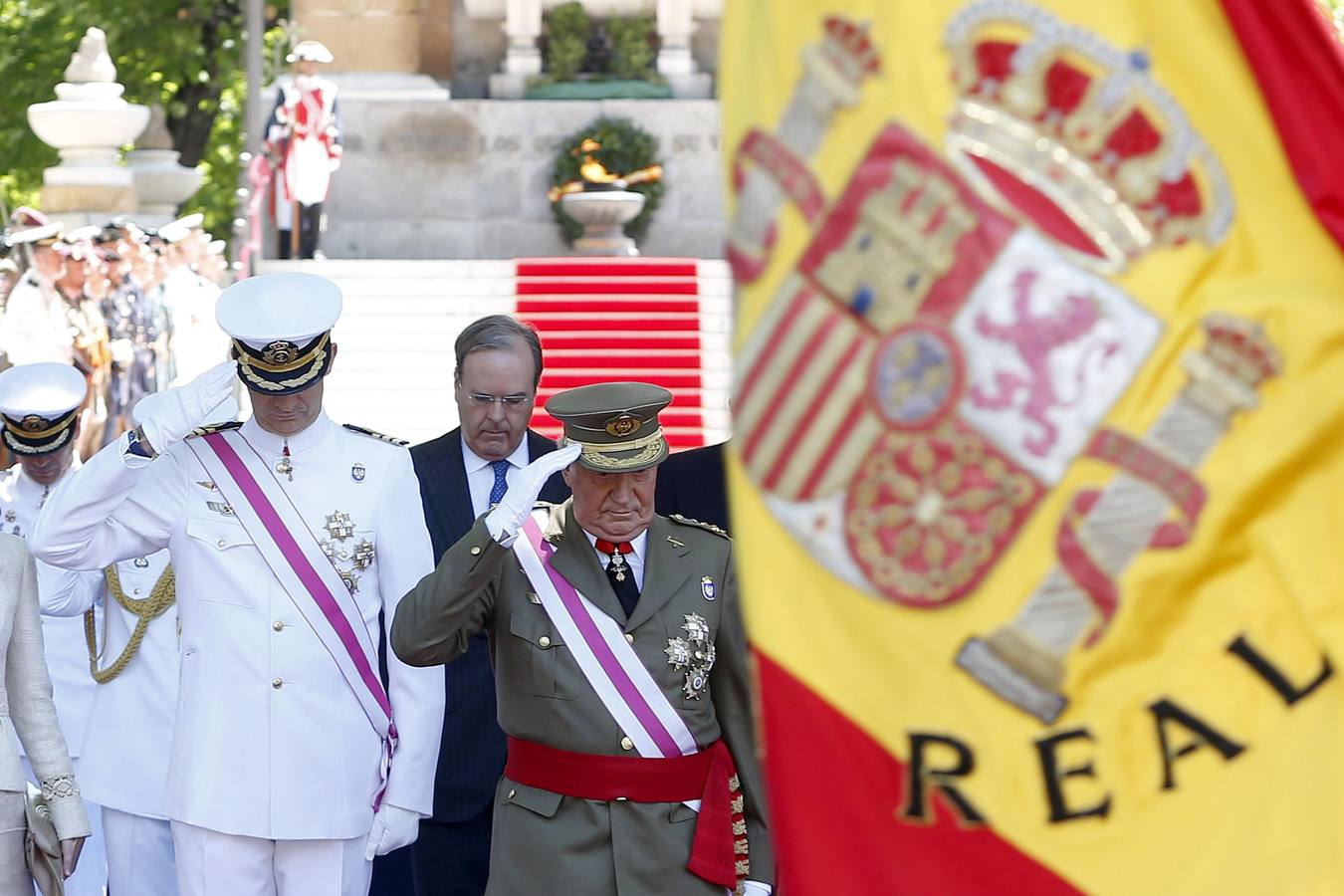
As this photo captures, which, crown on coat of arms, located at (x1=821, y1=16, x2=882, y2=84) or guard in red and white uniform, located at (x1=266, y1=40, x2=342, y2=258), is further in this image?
guard in red and white uniform, located at (x1=266, y1=40, x2=342, y2=258)

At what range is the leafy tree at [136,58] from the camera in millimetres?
28703

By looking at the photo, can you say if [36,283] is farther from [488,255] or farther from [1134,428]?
[1134,428]

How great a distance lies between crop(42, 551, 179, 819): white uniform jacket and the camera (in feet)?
22.2

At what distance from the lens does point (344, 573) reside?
18.6ft

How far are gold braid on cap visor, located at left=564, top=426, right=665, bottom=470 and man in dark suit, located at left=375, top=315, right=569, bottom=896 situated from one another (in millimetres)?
1164

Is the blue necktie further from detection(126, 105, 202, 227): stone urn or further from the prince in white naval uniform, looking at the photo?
detection(126, 105, 202, 227): stone urn

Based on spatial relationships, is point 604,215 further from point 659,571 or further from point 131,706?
point 659,571

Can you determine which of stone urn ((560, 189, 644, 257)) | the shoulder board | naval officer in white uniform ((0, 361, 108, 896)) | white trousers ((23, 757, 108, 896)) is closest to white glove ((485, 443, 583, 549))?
the shoulder board

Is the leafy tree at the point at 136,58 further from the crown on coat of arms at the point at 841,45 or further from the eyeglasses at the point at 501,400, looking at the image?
the crown on coat of arms at the point at 841,45

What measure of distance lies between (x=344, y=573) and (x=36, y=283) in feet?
33.5

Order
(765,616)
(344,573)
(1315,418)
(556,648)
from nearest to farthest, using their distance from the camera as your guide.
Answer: (1315,418) → (765,616) → (556,648) → (344,573)

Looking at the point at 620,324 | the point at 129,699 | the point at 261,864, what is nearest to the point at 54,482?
the point at 129,699

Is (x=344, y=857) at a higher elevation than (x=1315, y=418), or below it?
below

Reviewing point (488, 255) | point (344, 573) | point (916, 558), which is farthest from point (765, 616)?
point (488, 255)
